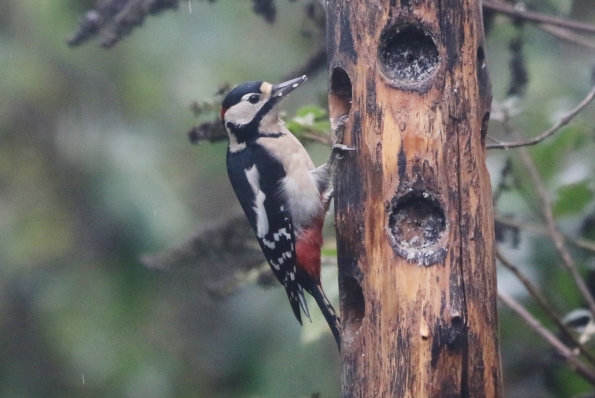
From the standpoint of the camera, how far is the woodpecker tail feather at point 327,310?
342cm

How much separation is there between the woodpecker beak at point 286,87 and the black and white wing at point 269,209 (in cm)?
27

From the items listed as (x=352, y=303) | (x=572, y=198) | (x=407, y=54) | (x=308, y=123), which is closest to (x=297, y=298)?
(x=352, y=303)

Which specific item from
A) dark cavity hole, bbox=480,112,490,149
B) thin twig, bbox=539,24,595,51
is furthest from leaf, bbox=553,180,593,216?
dark cavity hole, bbox=480,112,490,149

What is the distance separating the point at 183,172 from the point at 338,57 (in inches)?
188

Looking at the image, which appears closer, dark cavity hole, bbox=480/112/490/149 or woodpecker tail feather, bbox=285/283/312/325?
dark cavity hole, bbox=480/112/490/149

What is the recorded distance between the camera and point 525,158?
4.08 metres

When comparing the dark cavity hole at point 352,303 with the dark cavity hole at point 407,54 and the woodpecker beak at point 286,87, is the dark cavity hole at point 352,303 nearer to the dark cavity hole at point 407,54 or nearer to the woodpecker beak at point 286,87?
the dark cavity hole at point 407,54

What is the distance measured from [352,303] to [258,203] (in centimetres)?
97

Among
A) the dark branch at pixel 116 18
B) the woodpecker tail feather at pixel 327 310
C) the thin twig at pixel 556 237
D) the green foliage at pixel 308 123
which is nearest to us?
the woodpecker tail feather at pixel 327 310

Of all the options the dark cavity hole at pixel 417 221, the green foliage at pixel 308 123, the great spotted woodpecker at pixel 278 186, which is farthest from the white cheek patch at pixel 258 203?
the dark cavity hole at pixel 417 221

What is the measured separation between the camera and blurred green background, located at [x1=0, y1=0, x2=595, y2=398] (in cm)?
612

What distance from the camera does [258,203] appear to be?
3896 mm

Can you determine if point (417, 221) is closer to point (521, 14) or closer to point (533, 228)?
point (533, 228)

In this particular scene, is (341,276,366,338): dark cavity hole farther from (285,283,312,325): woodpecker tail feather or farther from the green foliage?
the green foliage
